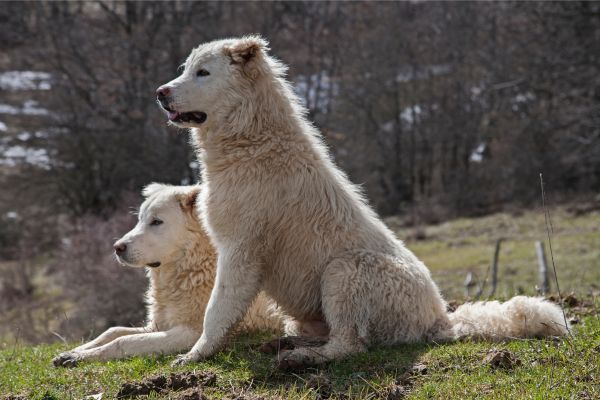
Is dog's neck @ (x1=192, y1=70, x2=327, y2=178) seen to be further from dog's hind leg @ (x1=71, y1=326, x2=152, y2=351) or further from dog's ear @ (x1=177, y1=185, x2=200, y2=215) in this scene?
dog's hind leg @ (x1=71, y1=326, x2=152, y2=351)

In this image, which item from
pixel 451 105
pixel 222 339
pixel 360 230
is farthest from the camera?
pixel 451 105

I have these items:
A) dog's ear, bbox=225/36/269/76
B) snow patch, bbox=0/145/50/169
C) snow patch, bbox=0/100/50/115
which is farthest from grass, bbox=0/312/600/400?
snow patch, bbox=0/100/50/115

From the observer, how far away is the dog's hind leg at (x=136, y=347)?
22.6ft

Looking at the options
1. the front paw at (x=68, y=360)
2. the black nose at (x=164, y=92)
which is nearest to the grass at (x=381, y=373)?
the front paw at (x=68, y=360)

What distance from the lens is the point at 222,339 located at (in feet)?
20.2

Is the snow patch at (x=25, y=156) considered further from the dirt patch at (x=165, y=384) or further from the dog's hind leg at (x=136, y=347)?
the dirt patch at (x=165, y=384)

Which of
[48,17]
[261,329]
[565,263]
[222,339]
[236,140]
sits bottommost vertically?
[565,263]

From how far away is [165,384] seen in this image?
215 inches

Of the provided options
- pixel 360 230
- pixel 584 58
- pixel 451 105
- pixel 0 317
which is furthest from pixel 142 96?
pixel 360 230

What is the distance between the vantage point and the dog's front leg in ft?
20.1

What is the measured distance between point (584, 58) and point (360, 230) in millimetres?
23027

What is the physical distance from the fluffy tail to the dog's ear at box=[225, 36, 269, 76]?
10.5 ft

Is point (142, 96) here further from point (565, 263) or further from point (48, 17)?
point (565, 263)

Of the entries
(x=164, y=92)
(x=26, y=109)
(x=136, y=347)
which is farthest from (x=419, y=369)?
(x=26, y=109)
